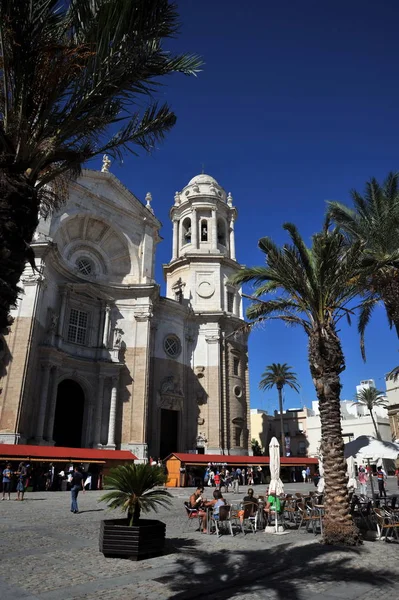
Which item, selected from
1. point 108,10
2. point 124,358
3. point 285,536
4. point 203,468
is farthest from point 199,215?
point 108,10

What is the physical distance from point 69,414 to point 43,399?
161 inches

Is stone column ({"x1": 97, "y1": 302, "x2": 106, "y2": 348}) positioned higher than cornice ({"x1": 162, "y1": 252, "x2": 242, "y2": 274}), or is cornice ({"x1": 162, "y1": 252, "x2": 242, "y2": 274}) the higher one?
cornice ({"x1": 162, "y1": 252, "x2": 242, "y2": 274})

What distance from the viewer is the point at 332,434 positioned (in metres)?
11.8

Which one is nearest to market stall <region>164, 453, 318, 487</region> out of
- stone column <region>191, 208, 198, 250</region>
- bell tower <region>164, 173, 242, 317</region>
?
bell tower <region>164, 173, 242, 317</region>

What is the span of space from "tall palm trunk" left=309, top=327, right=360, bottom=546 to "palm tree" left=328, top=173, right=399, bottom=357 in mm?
5435

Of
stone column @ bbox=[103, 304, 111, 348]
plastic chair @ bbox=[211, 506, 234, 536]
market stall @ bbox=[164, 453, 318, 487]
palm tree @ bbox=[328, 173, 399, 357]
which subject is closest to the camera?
plastic chair @ bbox=[211, 506, 234, 536]

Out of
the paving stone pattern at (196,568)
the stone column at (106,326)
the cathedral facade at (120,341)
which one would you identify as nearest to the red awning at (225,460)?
the cathedral facade at (120,341)

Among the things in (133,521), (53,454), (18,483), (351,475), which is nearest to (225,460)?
(53,454)

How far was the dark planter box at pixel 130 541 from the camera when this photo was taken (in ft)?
28.4

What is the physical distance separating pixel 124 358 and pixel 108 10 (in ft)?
98.5

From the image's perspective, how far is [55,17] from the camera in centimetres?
647

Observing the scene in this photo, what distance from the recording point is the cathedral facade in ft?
94.3

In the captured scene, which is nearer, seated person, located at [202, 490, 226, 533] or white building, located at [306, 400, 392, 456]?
seated person, located at [202, 490, 226, 533]

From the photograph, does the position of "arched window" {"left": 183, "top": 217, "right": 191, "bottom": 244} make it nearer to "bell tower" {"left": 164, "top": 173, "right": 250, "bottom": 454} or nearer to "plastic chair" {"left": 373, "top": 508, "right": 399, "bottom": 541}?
"bell tower" {"left": 164, "top": 173, "right": 250, "bottom": 454}
